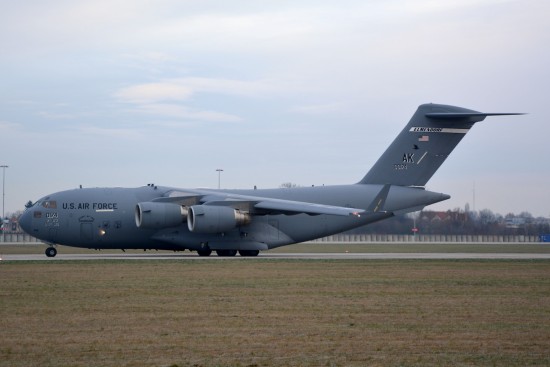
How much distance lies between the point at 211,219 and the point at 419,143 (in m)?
9.86

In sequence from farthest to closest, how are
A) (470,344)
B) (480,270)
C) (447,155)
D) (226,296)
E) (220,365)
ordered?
(447,155), (480,270), (226,296), (470,344), (220,365)

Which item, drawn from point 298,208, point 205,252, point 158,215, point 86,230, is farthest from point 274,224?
point 86,230

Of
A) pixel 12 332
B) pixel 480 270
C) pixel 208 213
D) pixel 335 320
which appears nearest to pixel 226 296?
pixel 335 320

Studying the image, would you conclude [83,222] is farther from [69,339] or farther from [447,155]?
[69,339]

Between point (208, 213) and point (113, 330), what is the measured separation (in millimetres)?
22110

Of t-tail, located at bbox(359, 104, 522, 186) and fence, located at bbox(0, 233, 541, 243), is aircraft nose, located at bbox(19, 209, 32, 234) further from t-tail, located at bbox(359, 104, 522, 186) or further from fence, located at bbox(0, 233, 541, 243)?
fence, located at bbox(0, 233, 541, 243)

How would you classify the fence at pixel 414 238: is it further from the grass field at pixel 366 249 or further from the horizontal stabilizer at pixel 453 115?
the horizontal stabilizer at pixel 453 115

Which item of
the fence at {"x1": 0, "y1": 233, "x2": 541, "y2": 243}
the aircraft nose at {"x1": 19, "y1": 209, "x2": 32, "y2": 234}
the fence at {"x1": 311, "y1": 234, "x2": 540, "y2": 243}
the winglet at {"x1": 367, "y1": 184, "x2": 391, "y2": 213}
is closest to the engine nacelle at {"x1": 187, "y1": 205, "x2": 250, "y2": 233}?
the winglet at {"x1": 367, "y1": 184, "x2": 391, "y2": 213}

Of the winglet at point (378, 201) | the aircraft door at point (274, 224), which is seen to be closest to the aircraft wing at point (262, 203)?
the winglet at point (378, 201)

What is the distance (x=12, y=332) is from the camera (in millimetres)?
13258

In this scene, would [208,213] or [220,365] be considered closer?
[220,365]

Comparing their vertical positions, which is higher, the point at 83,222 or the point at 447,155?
the point at 447,155

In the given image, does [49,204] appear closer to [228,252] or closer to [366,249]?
[228,252]

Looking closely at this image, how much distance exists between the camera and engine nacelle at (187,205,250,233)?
3550 cm
